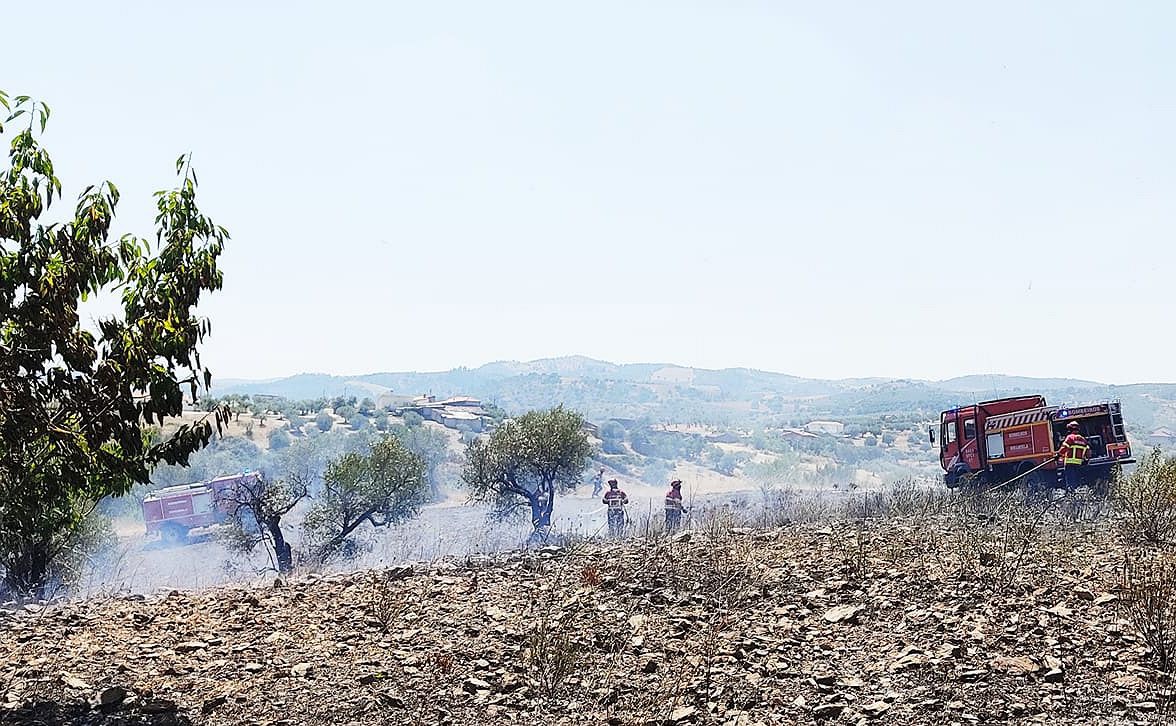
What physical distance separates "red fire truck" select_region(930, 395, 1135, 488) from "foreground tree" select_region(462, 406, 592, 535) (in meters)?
11.1

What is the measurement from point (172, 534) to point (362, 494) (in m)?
16.5

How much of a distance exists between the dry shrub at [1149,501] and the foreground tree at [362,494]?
19245 millimetres

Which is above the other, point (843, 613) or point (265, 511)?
point (843, 613)

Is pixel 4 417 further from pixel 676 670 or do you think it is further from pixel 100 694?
pixel 676 670

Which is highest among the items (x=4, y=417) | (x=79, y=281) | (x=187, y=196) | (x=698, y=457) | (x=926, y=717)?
(x=187, y=196)

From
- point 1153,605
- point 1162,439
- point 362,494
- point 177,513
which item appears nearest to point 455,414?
point 177,513

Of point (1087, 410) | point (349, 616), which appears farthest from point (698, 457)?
point (349, 616)

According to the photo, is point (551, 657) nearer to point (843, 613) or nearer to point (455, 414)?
point (843, 613)

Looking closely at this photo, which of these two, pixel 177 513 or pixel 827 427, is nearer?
pixel 177 513

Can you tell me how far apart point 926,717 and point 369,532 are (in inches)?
1068

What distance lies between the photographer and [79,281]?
20.1 ft

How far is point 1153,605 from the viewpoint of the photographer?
6.97 metres

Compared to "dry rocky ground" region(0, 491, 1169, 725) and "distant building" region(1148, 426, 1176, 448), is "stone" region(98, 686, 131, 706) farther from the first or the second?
"distant building" region(1148, 426, 1176, 448)

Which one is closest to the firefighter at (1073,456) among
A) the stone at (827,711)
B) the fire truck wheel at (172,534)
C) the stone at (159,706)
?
the stone at (827,711)
